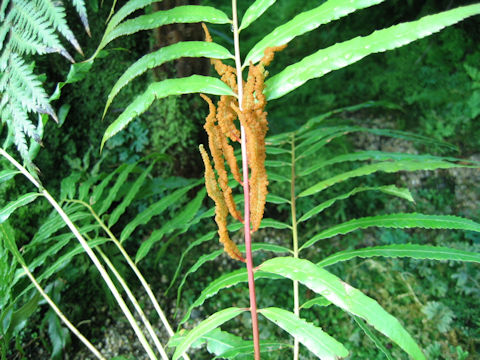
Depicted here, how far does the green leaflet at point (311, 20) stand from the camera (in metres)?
0.69

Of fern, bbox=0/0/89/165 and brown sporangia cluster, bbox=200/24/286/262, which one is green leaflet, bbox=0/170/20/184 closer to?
fern, bbox=0/0/89/165

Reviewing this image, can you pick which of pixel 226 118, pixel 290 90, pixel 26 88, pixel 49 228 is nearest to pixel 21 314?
pixel 49 228

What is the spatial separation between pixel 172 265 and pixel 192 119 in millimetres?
784

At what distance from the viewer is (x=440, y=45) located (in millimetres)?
2916

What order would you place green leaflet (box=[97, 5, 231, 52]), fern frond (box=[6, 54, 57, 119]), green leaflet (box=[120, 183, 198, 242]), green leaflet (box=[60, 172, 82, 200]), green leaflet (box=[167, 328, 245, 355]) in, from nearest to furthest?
green leaflet (box=[97, 5, 231, 52]) → fern frond (box=[6, 54, 57, 119]) → green leaflet (box=[167, 328, 245, 355]) → green leaflet (box=[120, 183, 198, 242]) → green leaflet (box=[60, 172, 82, 200])

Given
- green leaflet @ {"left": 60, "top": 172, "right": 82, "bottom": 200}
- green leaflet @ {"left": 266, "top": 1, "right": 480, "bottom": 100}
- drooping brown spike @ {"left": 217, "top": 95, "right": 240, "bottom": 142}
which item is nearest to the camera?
green leaflet @ {"left": 266, "top": 1, "right": 480, "bottom": 100}

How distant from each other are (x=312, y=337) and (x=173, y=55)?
646mm

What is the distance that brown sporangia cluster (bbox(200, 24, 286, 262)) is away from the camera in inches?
25.7

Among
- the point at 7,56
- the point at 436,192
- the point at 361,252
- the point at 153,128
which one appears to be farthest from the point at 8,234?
the point at 436,192

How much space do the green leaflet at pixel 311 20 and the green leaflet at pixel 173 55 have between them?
3.0 inches

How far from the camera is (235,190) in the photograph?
224 centimetres

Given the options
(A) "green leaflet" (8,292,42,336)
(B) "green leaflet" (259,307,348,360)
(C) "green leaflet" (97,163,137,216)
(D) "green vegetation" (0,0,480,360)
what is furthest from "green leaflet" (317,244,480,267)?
(A) "green leaflet" (8,292,42,336)

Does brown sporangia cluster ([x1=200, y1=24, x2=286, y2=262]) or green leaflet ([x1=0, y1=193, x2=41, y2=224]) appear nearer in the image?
brown sporangia cluster ([x1=200, y1=24, x2=286, y2=262])

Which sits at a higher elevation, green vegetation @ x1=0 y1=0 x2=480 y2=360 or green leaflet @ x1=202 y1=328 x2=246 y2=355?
green vegetation @ x1=0 y1=0 x2=480 y2=360
